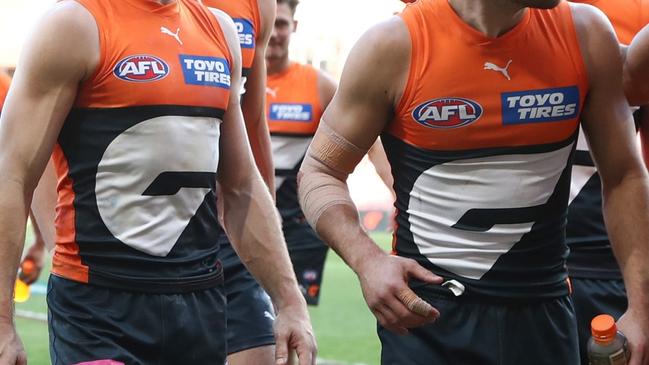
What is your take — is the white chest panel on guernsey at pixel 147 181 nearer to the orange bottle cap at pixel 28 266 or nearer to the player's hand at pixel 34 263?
the player's hand at pixel 34 263

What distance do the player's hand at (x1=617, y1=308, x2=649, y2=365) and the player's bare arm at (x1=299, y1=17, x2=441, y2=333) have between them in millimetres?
591

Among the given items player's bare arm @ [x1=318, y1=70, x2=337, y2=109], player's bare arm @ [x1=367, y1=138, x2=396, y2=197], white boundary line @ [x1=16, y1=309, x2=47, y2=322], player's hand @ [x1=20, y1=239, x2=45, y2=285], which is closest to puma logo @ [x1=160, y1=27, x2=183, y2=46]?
player's bare arm @ [x1=367, y1=138, x2=396, y2=197]

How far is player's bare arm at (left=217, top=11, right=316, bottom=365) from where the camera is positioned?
13.3 ft

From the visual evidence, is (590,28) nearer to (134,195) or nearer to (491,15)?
(491,15)

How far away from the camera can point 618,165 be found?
3.62 meters

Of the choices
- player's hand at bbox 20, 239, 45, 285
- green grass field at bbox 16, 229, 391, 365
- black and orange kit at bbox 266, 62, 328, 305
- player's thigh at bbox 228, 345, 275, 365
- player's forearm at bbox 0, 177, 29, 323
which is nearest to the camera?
player's forearm at bbox 0, 177, 29, 323

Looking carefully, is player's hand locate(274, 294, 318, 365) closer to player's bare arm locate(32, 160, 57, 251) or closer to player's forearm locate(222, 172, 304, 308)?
player's forearm locate(222, 172, 304, 308)

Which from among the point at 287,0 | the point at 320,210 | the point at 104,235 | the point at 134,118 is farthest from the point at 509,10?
the point at 287,0

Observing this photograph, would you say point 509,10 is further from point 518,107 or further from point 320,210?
point 320,210

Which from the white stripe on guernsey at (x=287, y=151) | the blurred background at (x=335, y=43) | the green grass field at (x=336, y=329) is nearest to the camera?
the white stripe on guernsey at (x=287, y=151)

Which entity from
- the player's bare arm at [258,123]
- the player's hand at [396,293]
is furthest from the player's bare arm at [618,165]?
the player's bare arm at [258,123]

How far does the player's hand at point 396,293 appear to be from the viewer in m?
3.23

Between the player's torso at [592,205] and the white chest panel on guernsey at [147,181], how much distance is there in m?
1.73

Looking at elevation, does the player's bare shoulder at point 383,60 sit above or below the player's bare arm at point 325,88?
above
